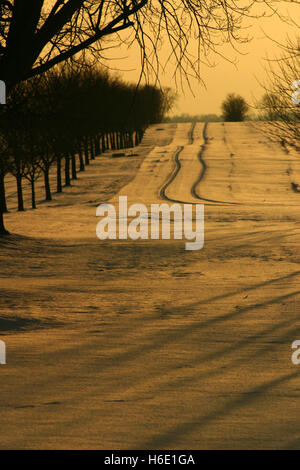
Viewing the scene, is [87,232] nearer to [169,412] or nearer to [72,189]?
[169,412]

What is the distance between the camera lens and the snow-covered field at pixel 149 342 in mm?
4555

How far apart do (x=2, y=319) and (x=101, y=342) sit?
203cm

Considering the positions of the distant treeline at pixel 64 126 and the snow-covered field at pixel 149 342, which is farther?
the distant treeline at pixel 64 126

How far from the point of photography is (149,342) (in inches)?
286

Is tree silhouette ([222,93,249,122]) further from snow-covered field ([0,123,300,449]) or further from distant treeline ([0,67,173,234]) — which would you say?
snow-covered field ([0,123,300,449])

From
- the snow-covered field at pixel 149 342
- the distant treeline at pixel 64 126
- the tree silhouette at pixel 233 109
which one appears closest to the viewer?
the snow-covered field at pixel 149 342

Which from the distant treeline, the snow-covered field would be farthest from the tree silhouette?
the snow-covered field

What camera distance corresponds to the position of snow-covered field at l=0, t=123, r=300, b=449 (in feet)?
14.9

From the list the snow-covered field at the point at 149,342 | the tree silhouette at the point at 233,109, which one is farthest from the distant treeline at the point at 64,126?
the tree silhouette at the point at 233,109

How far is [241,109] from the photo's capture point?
140m

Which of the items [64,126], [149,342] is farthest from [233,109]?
[149,342]

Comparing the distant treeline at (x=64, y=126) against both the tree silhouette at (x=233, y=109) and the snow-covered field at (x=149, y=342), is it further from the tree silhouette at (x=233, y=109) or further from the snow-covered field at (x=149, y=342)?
the tree silhouette at (x=233, y=109)

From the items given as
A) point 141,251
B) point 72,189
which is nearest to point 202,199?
point 72,189

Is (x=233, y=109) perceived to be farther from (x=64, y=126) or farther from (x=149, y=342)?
(x=149, y=342)
